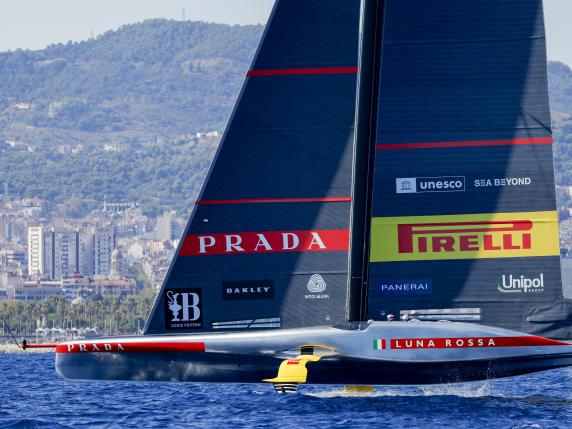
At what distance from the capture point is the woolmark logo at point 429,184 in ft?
69.3

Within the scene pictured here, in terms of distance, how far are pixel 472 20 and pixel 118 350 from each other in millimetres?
6808

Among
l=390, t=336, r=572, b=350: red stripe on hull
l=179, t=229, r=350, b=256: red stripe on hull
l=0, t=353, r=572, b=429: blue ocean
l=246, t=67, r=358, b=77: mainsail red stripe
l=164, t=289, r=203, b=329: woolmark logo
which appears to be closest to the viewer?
l=0, t=353, r=572, b=429: blue ocean

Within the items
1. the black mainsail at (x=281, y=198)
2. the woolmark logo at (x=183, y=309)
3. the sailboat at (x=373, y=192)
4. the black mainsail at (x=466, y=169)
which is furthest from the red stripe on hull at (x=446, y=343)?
the woolmark logo at (x=183, y=309)

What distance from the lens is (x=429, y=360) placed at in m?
20.4

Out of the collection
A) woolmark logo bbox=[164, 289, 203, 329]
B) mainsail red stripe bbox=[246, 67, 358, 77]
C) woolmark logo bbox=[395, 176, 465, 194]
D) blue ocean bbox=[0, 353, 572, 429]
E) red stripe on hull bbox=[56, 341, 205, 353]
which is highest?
mainsail red stripe bbox=[246, 67, 358, 77]

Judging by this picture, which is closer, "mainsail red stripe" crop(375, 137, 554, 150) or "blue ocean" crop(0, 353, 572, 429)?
"blue ocean" crop(0, 353, 572, 429)

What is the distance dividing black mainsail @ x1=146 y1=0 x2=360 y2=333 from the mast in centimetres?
16

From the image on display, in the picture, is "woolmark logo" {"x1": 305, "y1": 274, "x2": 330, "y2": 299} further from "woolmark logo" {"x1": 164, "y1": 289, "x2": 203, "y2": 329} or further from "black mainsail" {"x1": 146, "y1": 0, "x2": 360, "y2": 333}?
"woolmark logo" {"x1": 164, "y1": 289, "x2": 203, "y2": 329}

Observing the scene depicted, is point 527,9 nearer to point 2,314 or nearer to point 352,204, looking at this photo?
point 352,204

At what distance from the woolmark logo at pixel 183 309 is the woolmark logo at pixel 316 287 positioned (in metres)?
1.57

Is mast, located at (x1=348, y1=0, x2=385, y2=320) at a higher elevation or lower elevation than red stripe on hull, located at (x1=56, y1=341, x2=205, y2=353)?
higher

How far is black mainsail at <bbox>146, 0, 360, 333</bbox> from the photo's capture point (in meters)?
21.2

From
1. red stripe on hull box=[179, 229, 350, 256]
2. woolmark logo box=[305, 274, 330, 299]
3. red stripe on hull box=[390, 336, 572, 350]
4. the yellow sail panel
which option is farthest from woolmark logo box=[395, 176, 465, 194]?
red stripe on hull box=[390, 336, 572, 350]

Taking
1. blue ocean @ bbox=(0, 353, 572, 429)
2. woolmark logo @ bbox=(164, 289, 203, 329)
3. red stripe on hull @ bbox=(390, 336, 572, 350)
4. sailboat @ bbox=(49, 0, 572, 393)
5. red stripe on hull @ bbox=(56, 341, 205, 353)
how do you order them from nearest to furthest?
blue ocean @ bbox=(0, 353, 572, 429), red stripe on hull @ bbox=(390, 336, 572, 350), red stripe on hull @ bbox=(56, 341, 205, 353), sailboat @ bbox=(49, 0, 572, 393), woolmark logo @ bbox=(164, 289, 203, 329)
